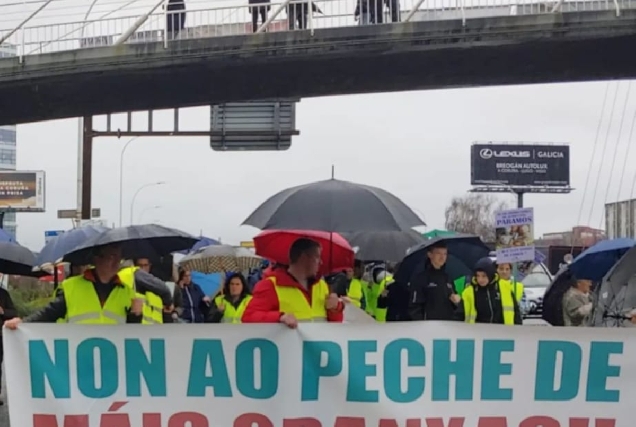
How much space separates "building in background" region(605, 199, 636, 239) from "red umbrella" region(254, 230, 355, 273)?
84.4 feet

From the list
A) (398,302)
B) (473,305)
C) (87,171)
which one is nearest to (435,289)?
(473,305)

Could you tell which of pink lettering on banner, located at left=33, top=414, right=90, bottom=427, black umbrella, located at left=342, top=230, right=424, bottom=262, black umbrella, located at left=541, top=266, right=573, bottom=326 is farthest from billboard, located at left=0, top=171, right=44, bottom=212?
pink lettering on banner, located at left=33, top=414, right=90, bottom=427

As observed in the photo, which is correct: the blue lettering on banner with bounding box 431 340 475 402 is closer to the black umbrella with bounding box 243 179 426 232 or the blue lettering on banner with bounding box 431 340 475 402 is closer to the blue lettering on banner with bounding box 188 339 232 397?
the black umbrella with bounding box 243 179 426 232

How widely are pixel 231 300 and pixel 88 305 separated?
4556mm

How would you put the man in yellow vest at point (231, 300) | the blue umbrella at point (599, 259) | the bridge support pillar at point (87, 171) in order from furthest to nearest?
the bridge support pillar at point (87, 171) < the man in yellow vest at point (231, 300) < the blue umbrella at point (599, 259)

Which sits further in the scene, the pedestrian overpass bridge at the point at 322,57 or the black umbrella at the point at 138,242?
the pedestrian overpass bridge at the point at 322,57

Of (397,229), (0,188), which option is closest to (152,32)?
(397,229)

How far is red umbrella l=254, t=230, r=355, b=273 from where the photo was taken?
6.98 m

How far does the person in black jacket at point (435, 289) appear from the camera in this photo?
10234 millimetres

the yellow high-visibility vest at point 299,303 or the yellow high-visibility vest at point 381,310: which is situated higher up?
the yellow high-visibility vest at point 299,303

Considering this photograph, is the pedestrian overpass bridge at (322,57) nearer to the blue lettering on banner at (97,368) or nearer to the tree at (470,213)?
the blue lettering on banner at (97,368)

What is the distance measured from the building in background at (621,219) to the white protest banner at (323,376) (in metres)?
26.4

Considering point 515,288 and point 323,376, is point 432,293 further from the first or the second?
point 323,376

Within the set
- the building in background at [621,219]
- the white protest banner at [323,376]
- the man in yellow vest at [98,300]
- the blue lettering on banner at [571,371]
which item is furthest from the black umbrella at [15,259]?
the building in background at [621,219]
